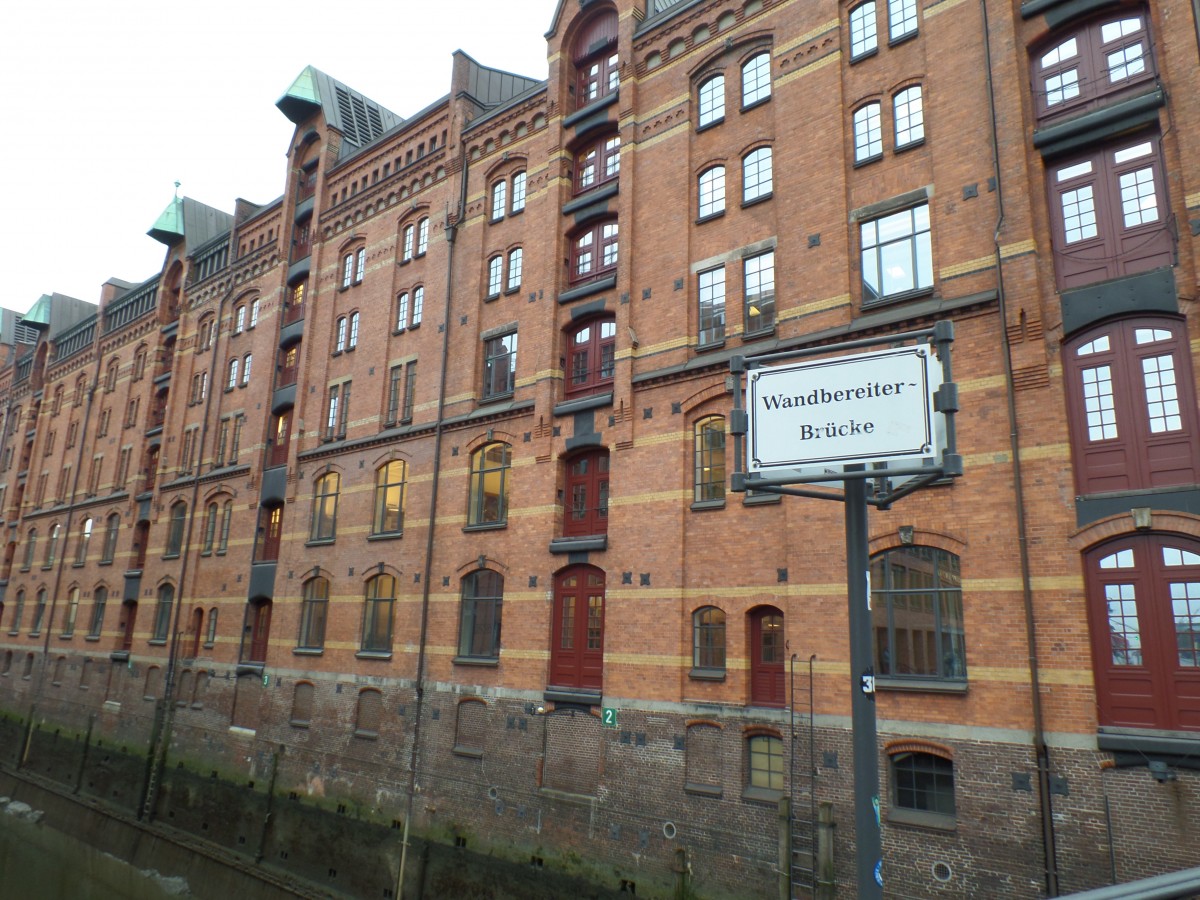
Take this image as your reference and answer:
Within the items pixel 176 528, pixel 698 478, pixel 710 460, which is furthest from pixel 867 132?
pixel 176 528

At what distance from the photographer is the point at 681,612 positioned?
55.8 ft

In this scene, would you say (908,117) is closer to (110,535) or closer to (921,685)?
(921,685)

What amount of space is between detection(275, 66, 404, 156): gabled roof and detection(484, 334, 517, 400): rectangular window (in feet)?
41.8

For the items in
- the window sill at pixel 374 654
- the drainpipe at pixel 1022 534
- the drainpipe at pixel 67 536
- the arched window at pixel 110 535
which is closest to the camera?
Answer: the drainpipe at pixel 1022 534

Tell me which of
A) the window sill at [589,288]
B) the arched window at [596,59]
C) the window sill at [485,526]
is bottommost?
the window sill at [485,526]

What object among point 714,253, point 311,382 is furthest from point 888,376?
point 311,382

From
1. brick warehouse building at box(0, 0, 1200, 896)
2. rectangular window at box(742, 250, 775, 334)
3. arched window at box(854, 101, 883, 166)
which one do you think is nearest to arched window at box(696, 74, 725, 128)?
brick warehouse building at box(0, 0, 1200, 896)

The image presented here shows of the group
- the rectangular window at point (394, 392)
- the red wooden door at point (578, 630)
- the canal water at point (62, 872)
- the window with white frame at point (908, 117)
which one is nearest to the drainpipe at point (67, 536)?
the canal water at point (62, 872)

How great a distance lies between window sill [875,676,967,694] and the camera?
13.2 meters

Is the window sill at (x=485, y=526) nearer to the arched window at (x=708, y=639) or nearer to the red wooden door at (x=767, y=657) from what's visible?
the arched window at (x=708, y=639)

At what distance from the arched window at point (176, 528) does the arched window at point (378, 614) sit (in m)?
13.4

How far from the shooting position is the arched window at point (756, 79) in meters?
18.2

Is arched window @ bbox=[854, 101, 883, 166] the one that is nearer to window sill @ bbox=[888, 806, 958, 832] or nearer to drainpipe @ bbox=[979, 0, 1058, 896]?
drainpipe @ bbox=[979, 0, 1058, 896]

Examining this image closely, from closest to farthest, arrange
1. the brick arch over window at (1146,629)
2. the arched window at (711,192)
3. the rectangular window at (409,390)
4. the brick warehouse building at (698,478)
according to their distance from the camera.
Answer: the brick arch over window at (1146,629), the brick warehouse building at (698,478), the arched window at (711,192), the rectangular window at (409,390)
